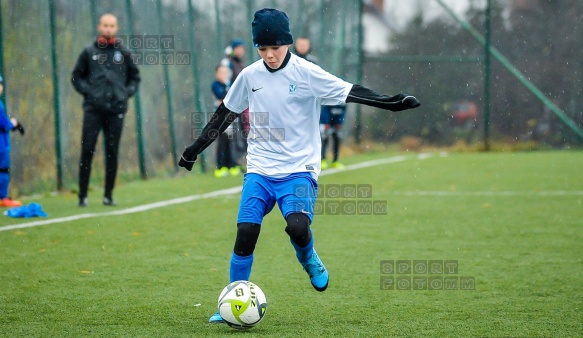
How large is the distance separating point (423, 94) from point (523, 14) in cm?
320

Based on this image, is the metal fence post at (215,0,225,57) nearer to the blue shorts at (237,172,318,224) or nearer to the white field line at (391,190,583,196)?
the white field line at (391,190,583,196)

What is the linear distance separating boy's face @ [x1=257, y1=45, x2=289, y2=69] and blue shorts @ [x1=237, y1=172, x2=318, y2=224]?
2.34 feet

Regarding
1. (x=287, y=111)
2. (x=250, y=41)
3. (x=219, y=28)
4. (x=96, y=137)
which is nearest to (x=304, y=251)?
(x=287, y=111)

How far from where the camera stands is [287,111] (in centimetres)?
595

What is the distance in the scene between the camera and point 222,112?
6133 mm

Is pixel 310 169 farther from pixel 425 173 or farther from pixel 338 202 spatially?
pixel 425 173

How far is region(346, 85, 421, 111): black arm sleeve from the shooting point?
5477 mm

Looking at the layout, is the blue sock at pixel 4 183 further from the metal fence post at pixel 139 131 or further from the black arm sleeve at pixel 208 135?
the black arm sleeve at pixel 208 135

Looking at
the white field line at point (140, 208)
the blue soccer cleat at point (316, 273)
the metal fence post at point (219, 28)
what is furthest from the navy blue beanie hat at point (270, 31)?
the metal fence post at point (219, 28)

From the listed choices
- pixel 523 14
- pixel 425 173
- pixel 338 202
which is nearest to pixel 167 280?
pixel 338 202

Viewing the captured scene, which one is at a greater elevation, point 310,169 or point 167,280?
point 310,169

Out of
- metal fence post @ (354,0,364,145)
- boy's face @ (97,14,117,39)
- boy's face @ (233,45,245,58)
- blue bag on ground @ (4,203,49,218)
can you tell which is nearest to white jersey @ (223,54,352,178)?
blue bag on ground @ (4,203,49,218)

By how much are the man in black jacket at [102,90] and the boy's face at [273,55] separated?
5.33 metres

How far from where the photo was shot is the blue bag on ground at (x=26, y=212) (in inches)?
402
